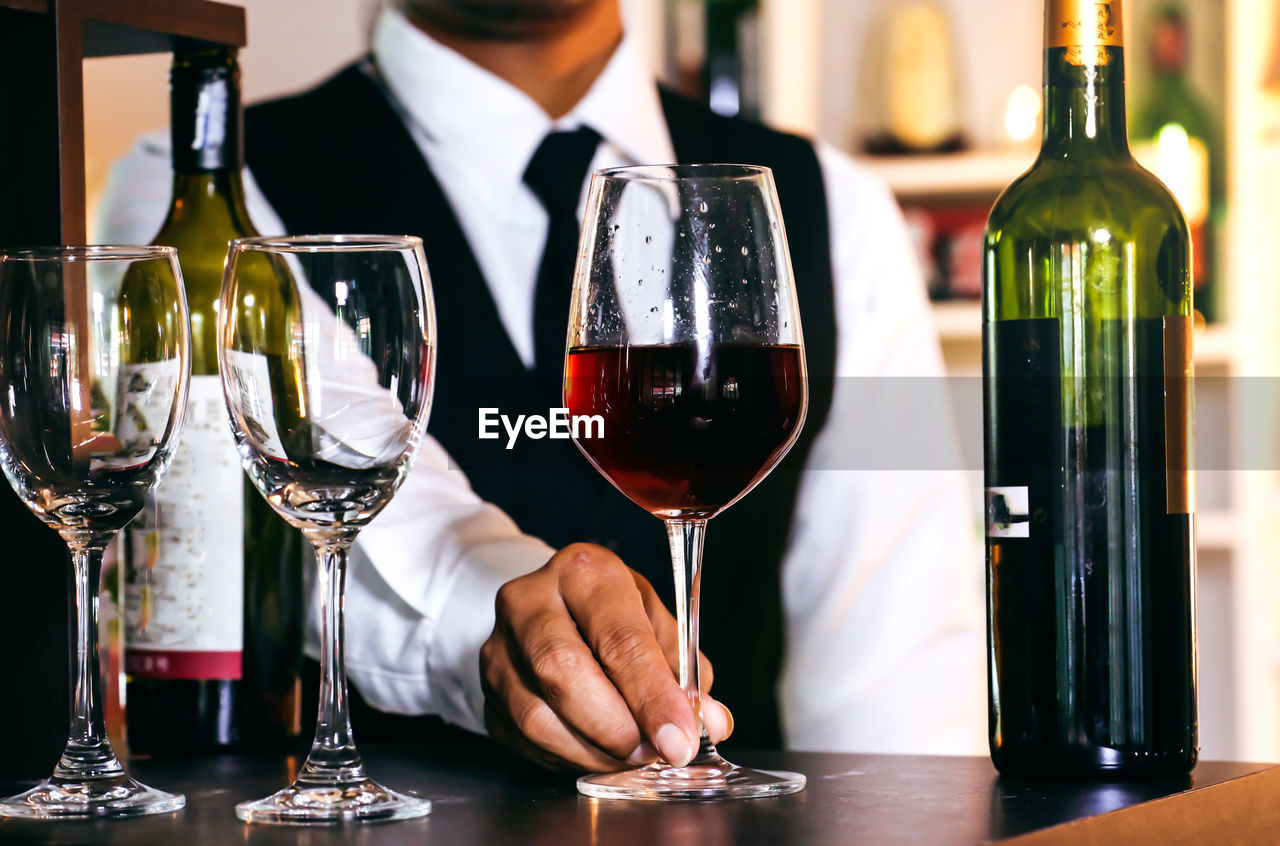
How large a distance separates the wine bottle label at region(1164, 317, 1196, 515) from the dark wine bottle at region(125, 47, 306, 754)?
0.53m

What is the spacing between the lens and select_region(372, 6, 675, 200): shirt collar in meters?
1.66

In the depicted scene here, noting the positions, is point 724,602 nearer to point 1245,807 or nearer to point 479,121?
point 479,121

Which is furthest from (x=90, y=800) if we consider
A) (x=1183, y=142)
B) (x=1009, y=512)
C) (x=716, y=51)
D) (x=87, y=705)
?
(x=1183, y=142)

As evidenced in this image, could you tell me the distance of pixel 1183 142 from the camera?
238 centimetres

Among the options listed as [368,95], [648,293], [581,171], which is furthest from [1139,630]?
[368,95]

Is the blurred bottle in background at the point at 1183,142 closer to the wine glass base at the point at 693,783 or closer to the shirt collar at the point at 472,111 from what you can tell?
the shirt collar at the point at 472,111

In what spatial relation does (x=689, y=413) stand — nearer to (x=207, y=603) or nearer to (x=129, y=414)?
(x=129, y=414)

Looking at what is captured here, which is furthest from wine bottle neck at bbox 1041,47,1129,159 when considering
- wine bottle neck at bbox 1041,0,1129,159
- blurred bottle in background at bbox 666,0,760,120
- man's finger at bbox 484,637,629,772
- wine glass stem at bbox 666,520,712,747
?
blurred bottle in background at bbox 666,0,760,120

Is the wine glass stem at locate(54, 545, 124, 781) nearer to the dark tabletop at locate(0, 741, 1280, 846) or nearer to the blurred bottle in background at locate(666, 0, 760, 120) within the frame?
the dark tabletop at locate(0, 741, 1280, 846)

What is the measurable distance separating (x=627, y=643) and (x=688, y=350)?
0.16 meters

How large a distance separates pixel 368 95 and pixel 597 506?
0.56 m

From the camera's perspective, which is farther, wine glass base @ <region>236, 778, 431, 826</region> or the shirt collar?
the shirt collar

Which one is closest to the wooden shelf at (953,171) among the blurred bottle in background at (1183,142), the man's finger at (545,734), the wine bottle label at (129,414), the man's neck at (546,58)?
the blurred bottle in background at (1183,142)

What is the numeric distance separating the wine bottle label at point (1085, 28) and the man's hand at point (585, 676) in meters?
0.34
